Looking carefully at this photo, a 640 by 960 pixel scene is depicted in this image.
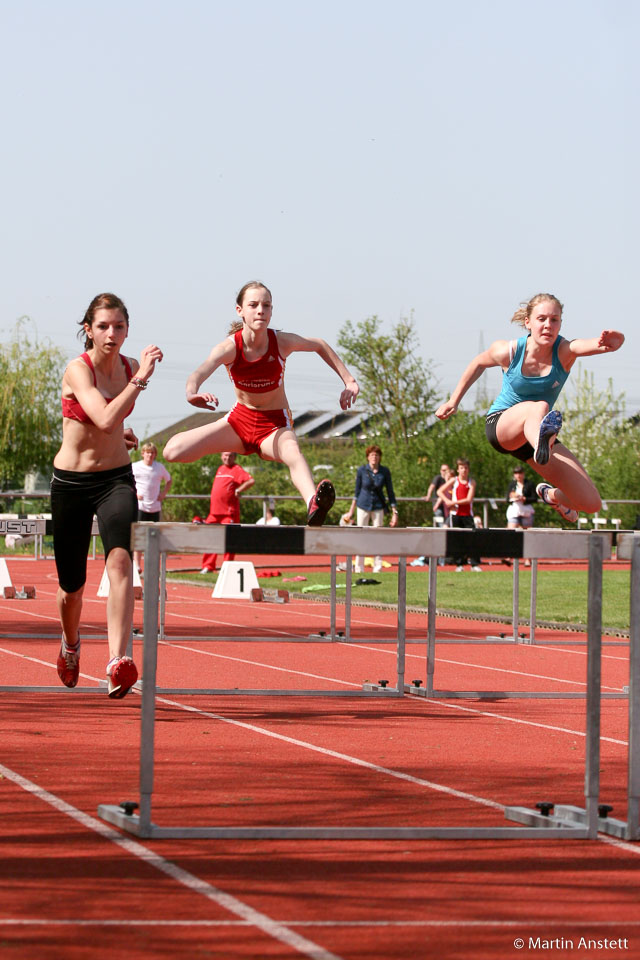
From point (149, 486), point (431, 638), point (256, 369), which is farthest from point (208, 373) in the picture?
point (149, 486)

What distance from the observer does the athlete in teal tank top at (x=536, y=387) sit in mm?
7008

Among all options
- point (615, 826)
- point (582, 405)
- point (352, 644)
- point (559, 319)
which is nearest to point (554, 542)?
point (615, 826)

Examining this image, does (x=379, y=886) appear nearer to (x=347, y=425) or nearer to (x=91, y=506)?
(x=91, y=506)

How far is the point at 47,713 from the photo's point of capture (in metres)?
7.16

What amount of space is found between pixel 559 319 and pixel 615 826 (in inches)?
131

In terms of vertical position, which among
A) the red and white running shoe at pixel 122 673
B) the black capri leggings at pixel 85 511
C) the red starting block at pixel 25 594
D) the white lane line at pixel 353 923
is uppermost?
the black capri leggings at pixel 85 511

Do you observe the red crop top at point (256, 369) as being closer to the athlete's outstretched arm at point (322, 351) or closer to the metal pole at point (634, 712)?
the athlete's outstretched arm at point (322, 351)

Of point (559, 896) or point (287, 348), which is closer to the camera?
point (559, 896)

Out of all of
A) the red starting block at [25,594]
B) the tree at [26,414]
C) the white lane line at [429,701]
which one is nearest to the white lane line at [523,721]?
the white lane line at [429,701]

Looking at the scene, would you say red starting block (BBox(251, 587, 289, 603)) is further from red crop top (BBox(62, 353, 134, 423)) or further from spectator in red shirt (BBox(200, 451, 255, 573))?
red crop top (BBox(62, 353, 134, 423))

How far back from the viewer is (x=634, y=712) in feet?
15.1

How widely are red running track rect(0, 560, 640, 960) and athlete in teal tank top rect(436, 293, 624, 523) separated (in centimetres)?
142

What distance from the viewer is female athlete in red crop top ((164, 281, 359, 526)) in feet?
23.7

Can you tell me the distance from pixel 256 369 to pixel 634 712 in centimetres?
343
